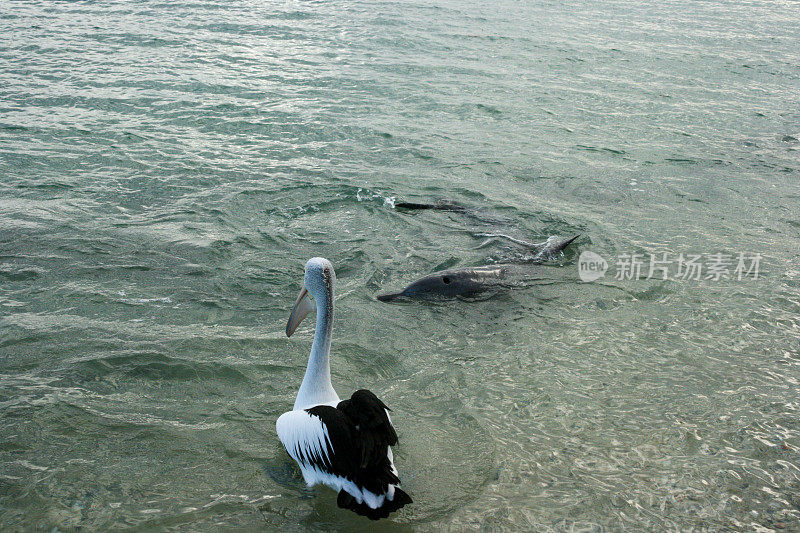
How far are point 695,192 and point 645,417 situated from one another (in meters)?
4.88

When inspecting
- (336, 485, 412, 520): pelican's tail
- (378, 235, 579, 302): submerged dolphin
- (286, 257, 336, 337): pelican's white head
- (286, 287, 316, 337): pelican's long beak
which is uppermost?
(286, 257, 336, 337): pelican's white head

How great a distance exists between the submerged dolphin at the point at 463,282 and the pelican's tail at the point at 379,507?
259 cm

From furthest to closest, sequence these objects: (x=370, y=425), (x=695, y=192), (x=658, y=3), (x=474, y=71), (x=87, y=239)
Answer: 1. (x=658, y=3)
2. (x=474, y=71)
3. (x=695, y=192)
4. (x=87, y=239)
5. (x=370, y=425)

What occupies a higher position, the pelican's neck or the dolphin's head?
the pelican's neck

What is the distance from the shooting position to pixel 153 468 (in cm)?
405

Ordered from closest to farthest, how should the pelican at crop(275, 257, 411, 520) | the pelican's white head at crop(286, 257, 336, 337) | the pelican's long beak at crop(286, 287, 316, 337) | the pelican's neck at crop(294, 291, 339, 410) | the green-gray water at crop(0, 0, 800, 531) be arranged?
the pelican at crop(275, 257, 411, 520), the green-gray water at crop(0, 0, 800, 531), the pelican's neck at crop(294, 291, 339, 410), the pelican's white head at crop(286, 257, 336, 337), the pelican's long beak at crop(286, 287, 316, 337)

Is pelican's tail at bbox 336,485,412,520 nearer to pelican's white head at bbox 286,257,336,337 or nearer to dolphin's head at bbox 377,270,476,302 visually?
pelican's white head at bbox 286,257,336,337

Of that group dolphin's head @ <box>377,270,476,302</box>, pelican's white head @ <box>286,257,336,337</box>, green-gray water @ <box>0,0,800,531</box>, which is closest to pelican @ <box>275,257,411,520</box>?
green-gray water @ <box>0,0,800,531</box>

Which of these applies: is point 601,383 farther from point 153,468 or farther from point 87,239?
point 87,239

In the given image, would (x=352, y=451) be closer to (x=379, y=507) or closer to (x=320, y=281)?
(x=379, y=507)

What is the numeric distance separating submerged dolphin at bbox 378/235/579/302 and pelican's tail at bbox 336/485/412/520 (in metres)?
2.59

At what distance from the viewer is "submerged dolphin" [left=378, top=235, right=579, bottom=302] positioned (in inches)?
237

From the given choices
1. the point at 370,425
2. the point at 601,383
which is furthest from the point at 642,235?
the point at 370,425

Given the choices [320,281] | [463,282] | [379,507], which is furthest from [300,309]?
[463,282]
